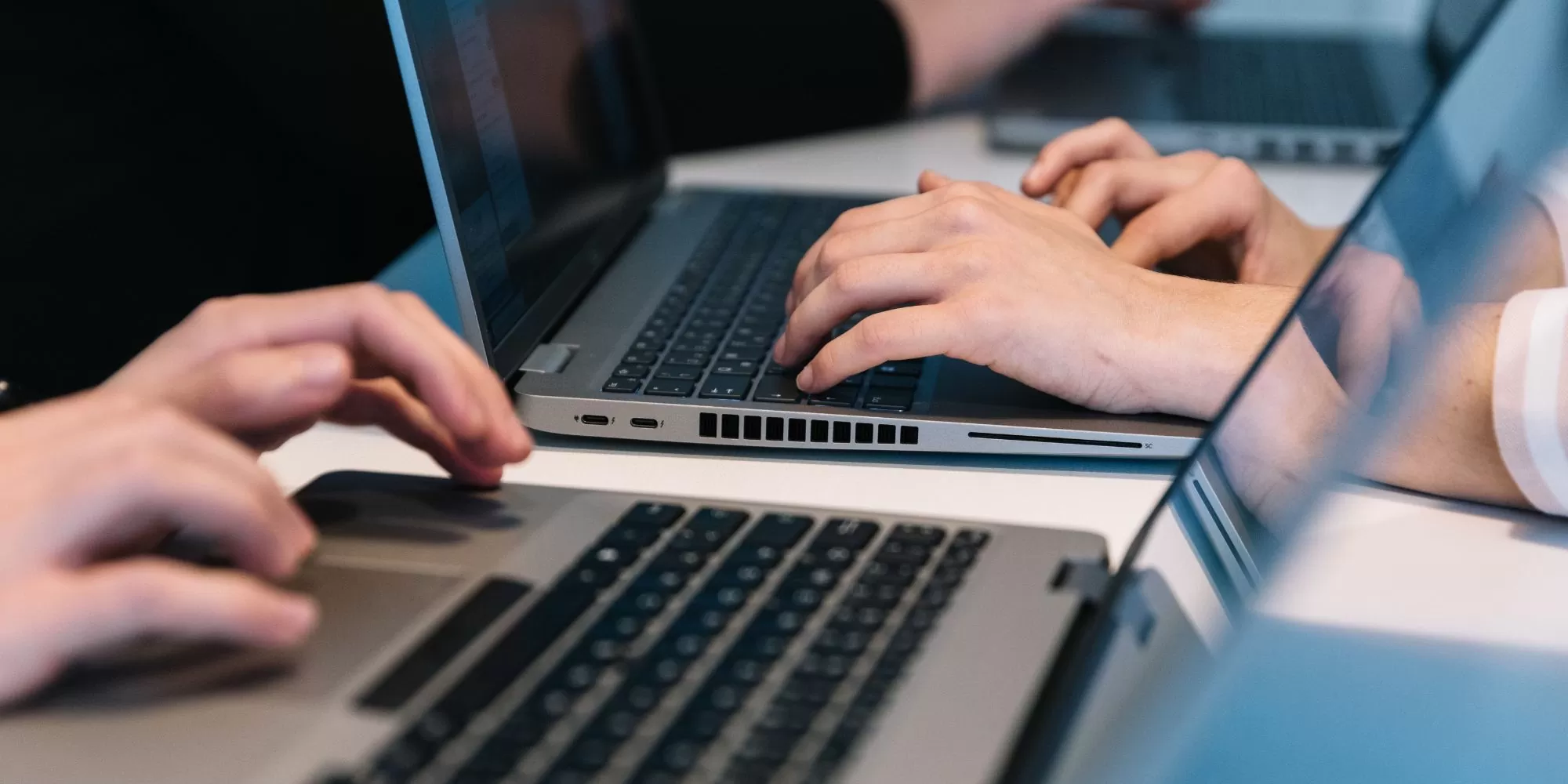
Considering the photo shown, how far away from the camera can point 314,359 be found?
50cm

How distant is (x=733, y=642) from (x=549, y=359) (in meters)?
0.31

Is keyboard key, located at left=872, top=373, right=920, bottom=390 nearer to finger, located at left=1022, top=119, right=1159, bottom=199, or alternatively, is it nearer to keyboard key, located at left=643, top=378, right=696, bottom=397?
keyboard key, located at left=643, top=378, right=696, bottom=397

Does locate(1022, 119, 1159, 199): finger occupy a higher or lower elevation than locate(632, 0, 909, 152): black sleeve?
lower

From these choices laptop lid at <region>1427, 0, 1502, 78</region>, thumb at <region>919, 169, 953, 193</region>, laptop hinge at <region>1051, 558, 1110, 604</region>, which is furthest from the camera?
laptop lid at <region>1427, 0, 1502, 78</region>

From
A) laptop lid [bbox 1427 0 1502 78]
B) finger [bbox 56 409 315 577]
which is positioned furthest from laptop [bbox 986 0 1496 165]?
finger [bbox 56 409 315 577]

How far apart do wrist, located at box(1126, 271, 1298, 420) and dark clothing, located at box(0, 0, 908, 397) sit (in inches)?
20.2

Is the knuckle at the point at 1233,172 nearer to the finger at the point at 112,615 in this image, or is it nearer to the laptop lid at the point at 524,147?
the laptop lid at the point at 524,147

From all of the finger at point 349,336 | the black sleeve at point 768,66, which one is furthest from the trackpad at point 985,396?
the black sleeve at point 768,66

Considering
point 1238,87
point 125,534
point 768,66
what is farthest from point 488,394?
point 1238,87

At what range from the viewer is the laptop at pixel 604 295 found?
2.09ft

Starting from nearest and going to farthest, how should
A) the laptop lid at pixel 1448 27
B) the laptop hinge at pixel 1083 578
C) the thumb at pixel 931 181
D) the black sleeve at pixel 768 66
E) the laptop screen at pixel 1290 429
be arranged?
the laptop screen at pixel 1290 429, the laptop hinge at pixel 1083 578, the thumb at pixel 931 181, the laptop lid at pixel 1448 27, the black sleeve at pixel 768 66

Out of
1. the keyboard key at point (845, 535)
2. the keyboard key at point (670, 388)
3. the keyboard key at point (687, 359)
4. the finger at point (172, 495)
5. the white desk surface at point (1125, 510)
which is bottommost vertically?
the white desk surface at point (1125, 510)

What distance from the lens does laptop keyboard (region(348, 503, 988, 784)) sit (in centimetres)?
37

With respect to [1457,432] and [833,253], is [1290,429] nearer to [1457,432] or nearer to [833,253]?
[1457,432]
